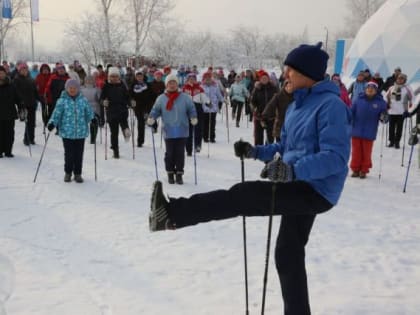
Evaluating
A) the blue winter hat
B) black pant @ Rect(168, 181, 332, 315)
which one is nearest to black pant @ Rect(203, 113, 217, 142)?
the blue winter hat

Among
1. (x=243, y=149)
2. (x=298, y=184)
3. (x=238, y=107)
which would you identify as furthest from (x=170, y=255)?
(x=238, y=107)

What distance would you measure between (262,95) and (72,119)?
4.14 metres

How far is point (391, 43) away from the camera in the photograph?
22047 millimetres

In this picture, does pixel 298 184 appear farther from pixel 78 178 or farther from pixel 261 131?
pixel 261 131

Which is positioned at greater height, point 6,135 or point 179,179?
point 6,135

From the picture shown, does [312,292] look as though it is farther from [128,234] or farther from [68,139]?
[68,139]

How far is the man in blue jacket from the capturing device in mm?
2486

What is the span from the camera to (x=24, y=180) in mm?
7664

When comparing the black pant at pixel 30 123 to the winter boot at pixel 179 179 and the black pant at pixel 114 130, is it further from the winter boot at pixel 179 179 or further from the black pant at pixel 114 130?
the winter boot at pixel 179 179

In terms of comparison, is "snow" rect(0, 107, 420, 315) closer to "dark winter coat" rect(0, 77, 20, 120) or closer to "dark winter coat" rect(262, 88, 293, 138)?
"dark winter coat" rect(262, 88, 293, 138)

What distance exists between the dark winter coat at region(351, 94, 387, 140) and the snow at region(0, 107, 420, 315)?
996mm

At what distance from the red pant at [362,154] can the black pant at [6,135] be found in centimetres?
692

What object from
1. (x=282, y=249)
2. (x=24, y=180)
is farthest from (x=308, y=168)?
(x=24, y=180)

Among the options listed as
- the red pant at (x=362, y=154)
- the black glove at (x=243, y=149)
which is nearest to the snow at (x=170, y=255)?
the red pant at (x=362, y=154)
